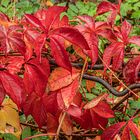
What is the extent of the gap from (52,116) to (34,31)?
1.05 ft

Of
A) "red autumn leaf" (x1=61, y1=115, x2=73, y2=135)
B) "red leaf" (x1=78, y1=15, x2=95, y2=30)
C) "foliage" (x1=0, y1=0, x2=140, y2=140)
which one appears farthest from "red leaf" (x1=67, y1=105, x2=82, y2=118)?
"red leaf" (x1=78, y1=15, x2=95, y2=30)

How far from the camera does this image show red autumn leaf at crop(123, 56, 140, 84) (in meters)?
0.96

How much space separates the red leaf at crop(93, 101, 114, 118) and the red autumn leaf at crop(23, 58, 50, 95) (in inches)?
9.3

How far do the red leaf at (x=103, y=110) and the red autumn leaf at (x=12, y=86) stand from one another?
0.29 meters

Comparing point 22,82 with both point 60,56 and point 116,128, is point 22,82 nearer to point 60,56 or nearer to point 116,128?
point 60,56

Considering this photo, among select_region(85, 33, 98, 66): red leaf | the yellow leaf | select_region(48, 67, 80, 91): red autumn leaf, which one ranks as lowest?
the yellow leaf

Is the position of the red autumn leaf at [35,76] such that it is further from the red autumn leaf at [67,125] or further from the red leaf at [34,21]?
the red autumn leaf at [67,125]

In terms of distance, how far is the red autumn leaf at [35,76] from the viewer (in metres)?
0.83

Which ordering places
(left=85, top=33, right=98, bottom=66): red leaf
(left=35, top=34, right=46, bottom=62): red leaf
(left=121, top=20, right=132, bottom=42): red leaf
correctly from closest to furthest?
(left=35, top=34, right=46, bottom=62): red leaf
(left=85, top=33, right=98, bottom=66): red leaf
(left=121, top=20, right=132, bottom=42): red leaf

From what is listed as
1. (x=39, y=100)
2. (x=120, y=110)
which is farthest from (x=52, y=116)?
(x=120, y=110)

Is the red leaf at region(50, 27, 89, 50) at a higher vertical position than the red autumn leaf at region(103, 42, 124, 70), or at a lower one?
higher

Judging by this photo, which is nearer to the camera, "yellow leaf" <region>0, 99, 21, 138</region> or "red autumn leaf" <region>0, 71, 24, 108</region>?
"red autumn leaf" <region>0, 71, 24, 108</region>

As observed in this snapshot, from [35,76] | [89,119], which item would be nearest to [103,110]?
[89,119]

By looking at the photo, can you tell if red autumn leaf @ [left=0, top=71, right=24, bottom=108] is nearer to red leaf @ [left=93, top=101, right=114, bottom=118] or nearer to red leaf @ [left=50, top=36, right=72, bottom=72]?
red leaf @ [left=50, top=36, right=72, bottom=72]
